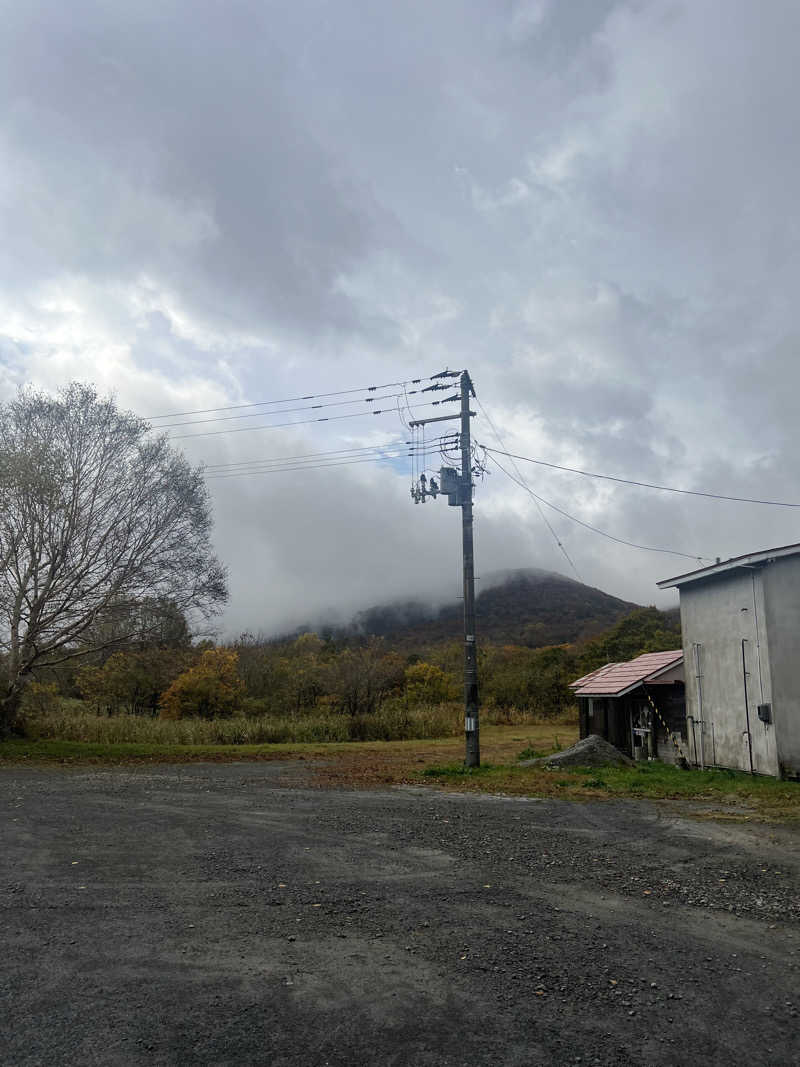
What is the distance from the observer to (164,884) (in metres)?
6.44

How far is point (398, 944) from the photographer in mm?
4938

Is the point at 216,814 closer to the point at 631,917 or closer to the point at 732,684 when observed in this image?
the point at 631,917

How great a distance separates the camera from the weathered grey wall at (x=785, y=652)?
1437 cm

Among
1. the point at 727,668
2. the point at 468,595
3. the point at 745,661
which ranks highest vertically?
the point at 468,595

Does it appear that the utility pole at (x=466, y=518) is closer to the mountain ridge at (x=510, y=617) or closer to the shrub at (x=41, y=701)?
the shrub at (x=41, y=701)

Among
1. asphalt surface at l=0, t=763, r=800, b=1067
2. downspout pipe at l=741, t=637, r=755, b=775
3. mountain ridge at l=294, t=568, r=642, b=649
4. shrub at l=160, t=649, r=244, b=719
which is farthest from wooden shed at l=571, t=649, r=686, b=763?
mountain ridge at l=294, t=568, r=642, b=649

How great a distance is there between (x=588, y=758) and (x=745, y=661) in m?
3.93

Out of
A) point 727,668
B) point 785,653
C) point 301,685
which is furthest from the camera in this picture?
point 301,685

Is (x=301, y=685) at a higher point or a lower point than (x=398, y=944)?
higher

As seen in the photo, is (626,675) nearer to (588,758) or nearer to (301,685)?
(588,758)

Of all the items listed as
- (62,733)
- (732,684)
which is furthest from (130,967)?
(62,733)

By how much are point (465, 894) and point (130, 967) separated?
276cm

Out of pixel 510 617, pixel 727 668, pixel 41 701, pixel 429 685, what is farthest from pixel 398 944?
pixel 510 617

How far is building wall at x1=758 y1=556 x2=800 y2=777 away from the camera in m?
→ 14.4
